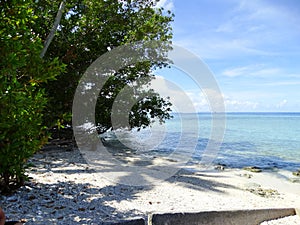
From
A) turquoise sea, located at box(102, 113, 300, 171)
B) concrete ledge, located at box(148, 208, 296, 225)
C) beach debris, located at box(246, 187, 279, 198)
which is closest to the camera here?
concrete ledge, located at box(148, 208, 296, 225)

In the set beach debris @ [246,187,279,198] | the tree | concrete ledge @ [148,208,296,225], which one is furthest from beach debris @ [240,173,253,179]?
concrete ledge @ [148,208,296,225]

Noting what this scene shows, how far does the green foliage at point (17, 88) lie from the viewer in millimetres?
4359

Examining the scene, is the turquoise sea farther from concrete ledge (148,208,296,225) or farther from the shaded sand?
concrete ledge (148,208,296,225)

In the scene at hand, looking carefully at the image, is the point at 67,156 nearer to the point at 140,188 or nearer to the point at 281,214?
the point at 140,188

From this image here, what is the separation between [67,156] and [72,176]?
139 inches

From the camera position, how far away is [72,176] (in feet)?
23.9

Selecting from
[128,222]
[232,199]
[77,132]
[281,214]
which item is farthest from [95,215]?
[77,132]

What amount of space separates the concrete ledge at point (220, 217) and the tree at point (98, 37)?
7405 millimetres

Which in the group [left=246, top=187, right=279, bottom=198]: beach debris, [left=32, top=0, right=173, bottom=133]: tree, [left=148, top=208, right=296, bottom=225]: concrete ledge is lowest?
[left=246, top=187, right=279, bottom=198]: beach debris

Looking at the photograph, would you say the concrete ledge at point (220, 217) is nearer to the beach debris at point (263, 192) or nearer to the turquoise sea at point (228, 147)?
the beach debris at point (263, 192)

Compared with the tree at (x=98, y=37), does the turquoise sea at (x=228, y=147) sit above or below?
below

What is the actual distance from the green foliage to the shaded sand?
27.9 inches

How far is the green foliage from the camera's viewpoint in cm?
436

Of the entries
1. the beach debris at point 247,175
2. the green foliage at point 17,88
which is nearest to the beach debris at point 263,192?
the beach debris at point 247,175
